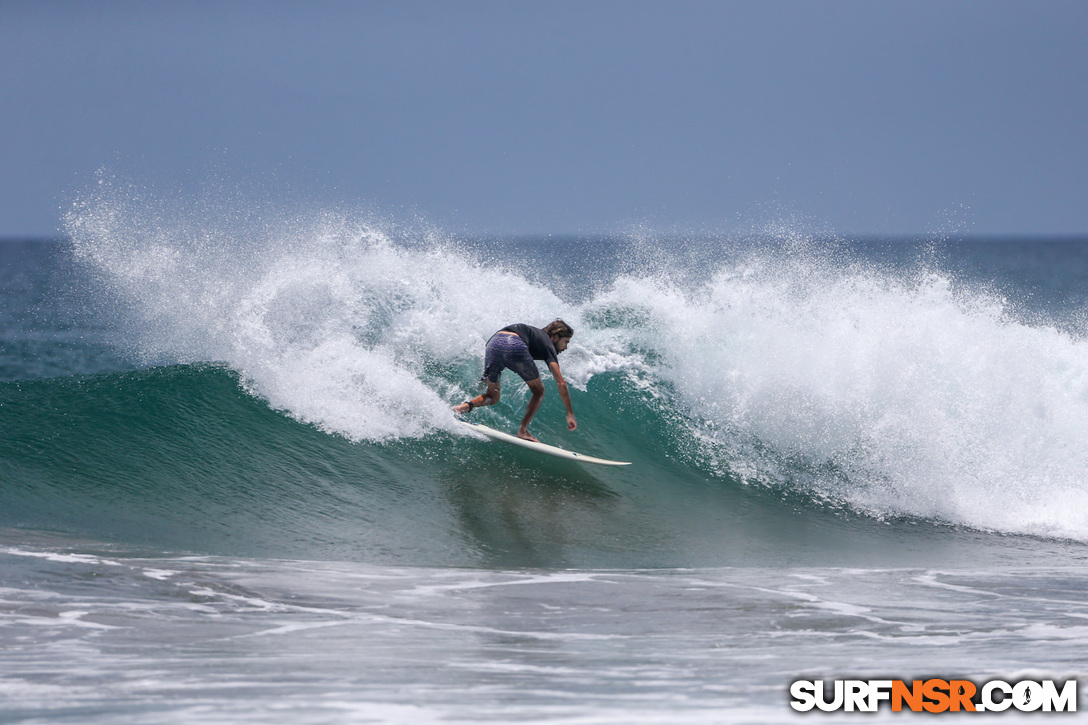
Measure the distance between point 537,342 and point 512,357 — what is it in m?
0.29

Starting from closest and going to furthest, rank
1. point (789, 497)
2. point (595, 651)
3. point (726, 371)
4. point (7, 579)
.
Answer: point (595, 651)
point (7, 579)
point (789, 497)
point (726, 371)

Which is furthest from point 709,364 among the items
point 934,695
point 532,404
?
point 934,695

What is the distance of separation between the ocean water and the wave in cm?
4

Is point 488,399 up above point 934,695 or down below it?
above

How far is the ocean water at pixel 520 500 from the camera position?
472 cm

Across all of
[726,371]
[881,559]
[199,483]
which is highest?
[726,371]

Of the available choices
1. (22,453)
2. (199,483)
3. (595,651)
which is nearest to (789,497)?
(595,651)

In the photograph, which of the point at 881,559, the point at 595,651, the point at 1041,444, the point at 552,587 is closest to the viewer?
the point at 595,651

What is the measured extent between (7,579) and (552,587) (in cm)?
346

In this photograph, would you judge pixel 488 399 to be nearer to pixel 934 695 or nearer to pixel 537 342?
pixel 537 342

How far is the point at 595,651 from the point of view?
512cm

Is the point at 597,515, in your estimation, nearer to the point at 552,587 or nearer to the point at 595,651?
the point at 552,587

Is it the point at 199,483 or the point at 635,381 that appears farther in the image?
the point at 635,381

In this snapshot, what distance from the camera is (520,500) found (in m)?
8.68
